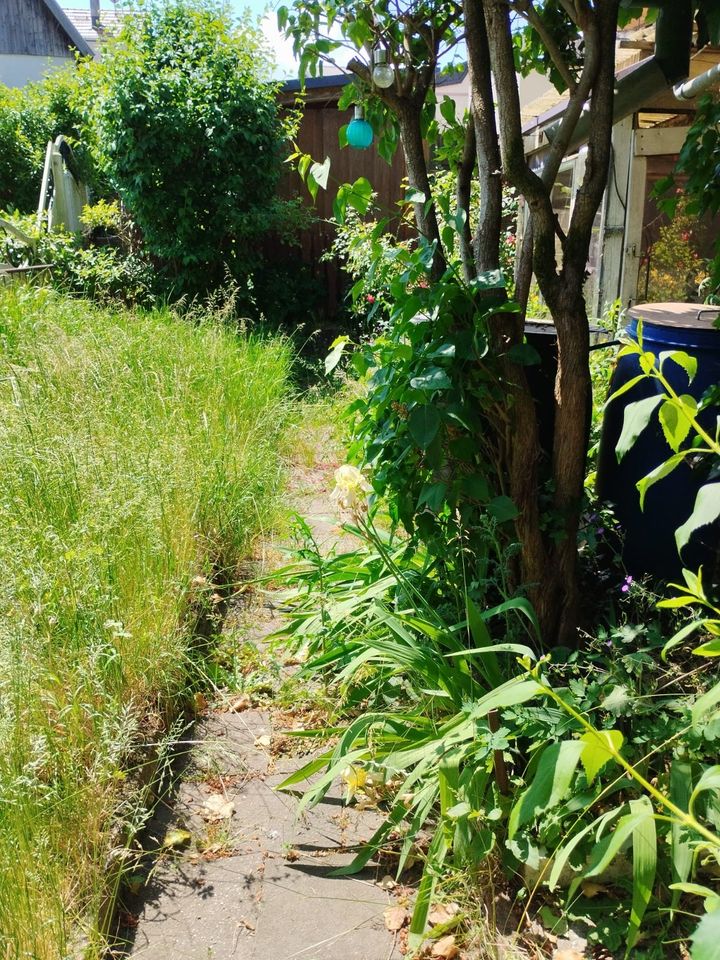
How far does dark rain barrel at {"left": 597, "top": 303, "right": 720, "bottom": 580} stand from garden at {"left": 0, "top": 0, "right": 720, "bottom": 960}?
11 mm

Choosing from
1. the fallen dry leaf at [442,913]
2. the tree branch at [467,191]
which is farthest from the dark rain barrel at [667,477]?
the fallen dry leaf at [442,913]

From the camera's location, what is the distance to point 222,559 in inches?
163

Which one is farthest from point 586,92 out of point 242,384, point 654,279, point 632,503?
point 654,279

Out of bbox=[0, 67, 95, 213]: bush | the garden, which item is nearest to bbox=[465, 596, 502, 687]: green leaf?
the garden

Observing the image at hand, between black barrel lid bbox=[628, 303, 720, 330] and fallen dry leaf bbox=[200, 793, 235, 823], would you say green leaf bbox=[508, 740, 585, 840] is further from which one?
black barrel lid bbox=[628, 303, 720, 330]

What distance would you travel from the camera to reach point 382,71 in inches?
114

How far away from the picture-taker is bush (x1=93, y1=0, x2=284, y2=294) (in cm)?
890

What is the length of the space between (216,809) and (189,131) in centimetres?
800

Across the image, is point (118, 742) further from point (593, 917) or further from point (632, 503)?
point (632, 503)

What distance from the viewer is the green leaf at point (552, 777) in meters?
1.55

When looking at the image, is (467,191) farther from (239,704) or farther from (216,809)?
(216,809)

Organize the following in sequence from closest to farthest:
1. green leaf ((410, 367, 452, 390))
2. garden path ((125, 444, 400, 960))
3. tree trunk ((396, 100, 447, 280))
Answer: garden path ((125, 444, 400, 960))
green leaf ((410, 367, 452, 390))
tree trunk ((396, 100, 447, 280))

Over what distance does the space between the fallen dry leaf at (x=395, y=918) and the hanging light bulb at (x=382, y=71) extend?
2.53 metres

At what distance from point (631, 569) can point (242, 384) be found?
333 centimetres
